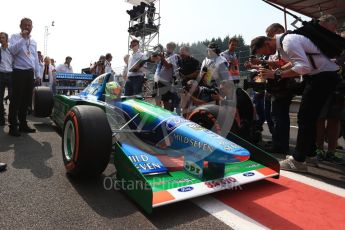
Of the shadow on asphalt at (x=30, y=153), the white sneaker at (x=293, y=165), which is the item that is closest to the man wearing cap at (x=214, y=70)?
the white sneaker at (x=293, y=165)

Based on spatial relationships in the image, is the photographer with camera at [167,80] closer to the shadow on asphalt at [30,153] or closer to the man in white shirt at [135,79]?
the man in white shirt at [135,79]

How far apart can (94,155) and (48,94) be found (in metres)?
3.43

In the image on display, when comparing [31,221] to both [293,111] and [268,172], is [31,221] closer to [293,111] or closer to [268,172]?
[268,172]

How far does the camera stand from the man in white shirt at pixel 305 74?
3.11 m

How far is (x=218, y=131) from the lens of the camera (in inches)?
143

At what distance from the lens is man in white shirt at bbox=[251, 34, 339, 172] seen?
10.2 ft

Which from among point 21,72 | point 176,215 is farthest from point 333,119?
point 21,72

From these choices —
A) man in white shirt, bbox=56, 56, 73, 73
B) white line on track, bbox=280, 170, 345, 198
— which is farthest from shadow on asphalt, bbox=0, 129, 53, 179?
man in white shirt, bbox=56, 56, 73, 73

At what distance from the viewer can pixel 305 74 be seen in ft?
10.9

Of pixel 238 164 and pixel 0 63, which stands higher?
pixel 0 63

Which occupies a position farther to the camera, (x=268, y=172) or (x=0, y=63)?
(x=0, y=63)

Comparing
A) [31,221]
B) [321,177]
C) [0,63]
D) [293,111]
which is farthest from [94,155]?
[293,111]

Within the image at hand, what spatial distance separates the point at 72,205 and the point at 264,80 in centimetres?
288

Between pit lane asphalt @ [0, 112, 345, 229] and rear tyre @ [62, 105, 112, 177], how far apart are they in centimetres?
18
